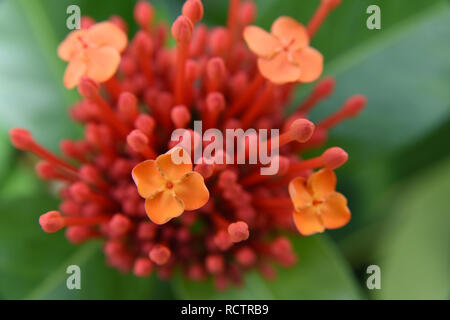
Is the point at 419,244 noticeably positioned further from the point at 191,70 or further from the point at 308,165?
the point at 191,70

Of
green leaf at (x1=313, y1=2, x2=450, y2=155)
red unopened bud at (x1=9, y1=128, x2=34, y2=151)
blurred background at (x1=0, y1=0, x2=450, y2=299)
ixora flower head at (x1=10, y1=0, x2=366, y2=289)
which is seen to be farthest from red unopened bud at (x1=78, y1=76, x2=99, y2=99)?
green leaf at (x1=313, y1=2, x2=450, y2=155)

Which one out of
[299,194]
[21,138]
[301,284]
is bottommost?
[301,284]

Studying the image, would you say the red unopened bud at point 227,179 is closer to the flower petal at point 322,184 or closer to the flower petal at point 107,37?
→ the flower petal at point 322,184

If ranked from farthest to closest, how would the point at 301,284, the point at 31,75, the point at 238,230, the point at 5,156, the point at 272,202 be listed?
the point at 5,156
the point at 31,75
the point at 301,284
the point at 272,202
the point at 238,230

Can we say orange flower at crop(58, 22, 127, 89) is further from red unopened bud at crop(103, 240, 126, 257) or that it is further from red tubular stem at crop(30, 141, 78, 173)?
red unopened bud at crop(103, 240, 126, 257)

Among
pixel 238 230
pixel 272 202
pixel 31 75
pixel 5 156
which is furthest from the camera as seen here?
pixel 5 156

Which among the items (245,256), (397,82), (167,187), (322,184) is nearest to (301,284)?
(245,256)

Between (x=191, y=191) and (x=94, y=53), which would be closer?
(x=191, y=191)

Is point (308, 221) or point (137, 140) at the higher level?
point (137, 140)
